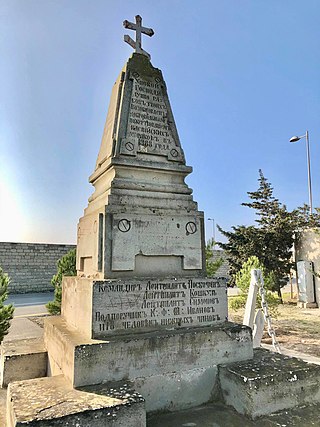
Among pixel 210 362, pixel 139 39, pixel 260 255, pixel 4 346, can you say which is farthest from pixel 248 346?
pixel 260 255

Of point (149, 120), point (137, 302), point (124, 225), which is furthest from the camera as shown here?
point (149, 120)

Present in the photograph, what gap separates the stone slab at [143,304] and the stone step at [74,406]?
1.65 ft

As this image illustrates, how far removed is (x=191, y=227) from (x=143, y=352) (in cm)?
142

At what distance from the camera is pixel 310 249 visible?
49.4 ft

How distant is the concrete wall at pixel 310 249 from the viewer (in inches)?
560

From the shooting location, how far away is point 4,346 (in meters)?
3.81

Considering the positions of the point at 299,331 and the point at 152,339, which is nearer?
the point at 152,339

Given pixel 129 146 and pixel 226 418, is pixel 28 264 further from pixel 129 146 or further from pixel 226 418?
pixel 226 418

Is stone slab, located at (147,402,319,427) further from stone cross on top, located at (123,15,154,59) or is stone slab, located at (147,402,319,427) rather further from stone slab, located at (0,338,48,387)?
stone cross on top, located at (123,15,154,59)

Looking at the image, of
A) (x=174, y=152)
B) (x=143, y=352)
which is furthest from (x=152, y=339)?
(x=174, y=152)

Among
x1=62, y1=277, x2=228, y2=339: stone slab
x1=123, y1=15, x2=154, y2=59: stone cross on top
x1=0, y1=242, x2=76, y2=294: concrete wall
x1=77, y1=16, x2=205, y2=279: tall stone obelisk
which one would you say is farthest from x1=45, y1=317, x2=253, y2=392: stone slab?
x1=0, y1=242, x2=76, y2=294: concrete wall

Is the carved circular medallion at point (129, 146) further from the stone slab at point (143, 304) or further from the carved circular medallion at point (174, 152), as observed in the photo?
the stone slab at point (143, 304)

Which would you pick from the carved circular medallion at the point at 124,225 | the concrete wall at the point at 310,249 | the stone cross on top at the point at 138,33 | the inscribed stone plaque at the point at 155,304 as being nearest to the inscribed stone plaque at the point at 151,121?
the stone cross on top at the point at 138,33

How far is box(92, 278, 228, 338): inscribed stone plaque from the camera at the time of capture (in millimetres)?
2936
